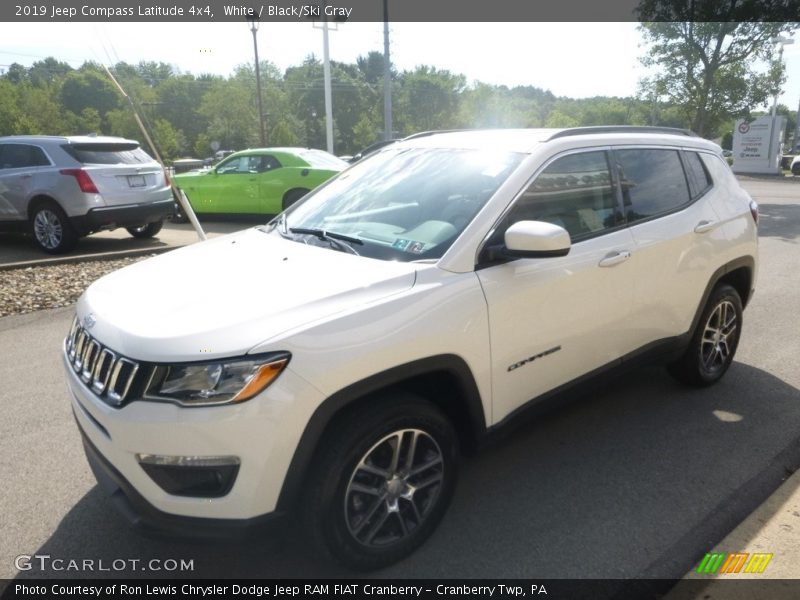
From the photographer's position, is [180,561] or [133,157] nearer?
[180,561]

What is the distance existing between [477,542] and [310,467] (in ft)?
3.14

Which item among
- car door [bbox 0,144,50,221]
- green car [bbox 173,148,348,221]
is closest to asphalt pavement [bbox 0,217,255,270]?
green car [bbox 173,148,348,221]

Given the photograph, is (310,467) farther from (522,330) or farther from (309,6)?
(309,6)

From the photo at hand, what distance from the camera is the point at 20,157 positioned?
30.0 feet

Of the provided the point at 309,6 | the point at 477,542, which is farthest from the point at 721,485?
the point at 309,6

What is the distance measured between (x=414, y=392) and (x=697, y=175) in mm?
2695

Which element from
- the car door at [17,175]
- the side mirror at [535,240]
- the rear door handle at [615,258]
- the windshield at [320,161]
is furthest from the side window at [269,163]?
the side mirror at [535,240]

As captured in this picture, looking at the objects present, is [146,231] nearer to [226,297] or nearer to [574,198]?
[226,297]

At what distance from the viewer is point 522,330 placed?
9.03 ft

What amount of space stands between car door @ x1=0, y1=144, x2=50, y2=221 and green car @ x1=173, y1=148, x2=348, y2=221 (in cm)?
338

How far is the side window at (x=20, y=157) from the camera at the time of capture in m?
8.98

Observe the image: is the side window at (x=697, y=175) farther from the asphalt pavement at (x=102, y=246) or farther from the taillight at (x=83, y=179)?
the taillight at (x=83, y=179)

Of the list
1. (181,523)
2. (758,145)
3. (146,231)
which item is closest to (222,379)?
(181,523)

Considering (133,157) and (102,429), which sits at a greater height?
(133,157)
